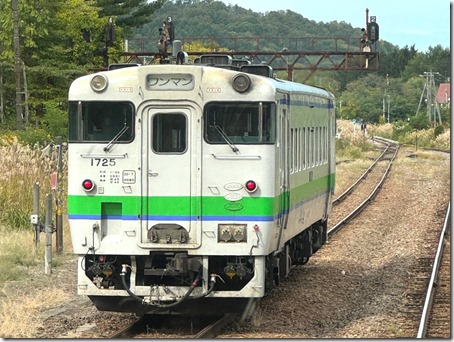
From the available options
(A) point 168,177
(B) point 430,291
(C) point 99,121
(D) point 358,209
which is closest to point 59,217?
(C) point 99,121

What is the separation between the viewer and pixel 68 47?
143 ft

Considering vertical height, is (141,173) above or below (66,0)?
below

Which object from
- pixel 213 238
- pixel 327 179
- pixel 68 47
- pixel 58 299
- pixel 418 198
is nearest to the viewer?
pixel 213 238

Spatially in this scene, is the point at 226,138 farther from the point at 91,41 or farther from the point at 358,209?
the point at 91,41

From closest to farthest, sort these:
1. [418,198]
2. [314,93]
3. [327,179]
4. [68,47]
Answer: [314,93] → [327,179] → [418,198] → [68,47]

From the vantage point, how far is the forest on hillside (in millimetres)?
36188

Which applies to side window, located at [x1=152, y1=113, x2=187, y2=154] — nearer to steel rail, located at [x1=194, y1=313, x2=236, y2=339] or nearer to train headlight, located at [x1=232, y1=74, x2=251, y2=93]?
train headlight, located at [x1=232, y1=74, x2=251, y2=93]

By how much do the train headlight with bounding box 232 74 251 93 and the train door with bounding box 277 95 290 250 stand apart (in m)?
0.62

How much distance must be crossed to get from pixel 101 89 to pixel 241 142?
155 cm

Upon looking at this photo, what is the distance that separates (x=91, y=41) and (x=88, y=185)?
33223mm

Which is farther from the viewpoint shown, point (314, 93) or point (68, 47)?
point (68, 47)

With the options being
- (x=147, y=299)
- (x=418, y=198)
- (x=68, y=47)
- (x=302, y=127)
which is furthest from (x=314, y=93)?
(x=68, y=47)

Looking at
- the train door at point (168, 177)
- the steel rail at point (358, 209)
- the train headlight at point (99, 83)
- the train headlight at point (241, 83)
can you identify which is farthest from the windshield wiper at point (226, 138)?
the steel rail at point (358, 209)

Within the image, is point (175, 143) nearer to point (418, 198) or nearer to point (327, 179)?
point (327, 179)
